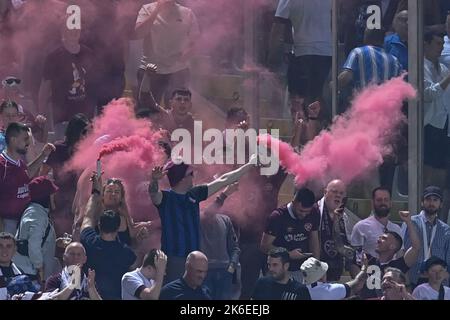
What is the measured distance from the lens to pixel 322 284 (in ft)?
36.9

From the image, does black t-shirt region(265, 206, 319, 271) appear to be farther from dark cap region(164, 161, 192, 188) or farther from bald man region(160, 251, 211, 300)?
dark cap region(164, 161, 192, 188)

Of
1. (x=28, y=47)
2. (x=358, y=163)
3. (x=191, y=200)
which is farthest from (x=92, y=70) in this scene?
(x=358, y=163)

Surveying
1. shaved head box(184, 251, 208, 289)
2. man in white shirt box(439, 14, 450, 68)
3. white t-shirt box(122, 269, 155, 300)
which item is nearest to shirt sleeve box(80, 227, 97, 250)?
white t-shirt box(122, 269, 155, 300)

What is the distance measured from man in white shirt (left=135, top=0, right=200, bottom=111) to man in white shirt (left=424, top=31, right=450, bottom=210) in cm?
189

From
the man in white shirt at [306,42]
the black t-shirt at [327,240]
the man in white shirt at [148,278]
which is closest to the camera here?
the man in white shirt at [148,278]

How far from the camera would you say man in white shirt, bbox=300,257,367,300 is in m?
11.2

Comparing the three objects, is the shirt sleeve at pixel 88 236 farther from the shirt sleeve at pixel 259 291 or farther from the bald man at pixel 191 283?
the shirt sleeve at pixel 259 291

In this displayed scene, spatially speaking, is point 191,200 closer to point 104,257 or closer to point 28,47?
point 104,257

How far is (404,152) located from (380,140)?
22cm

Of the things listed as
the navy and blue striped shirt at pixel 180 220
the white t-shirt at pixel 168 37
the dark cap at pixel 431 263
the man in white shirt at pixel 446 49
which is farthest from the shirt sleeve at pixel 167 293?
the man in white shirt at pixel 446 49

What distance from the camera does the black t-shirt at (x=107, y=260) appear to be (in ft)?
36.2

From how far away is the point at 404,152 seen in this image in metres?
11.4

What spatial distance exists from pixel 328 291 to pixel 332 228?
0.50 metres

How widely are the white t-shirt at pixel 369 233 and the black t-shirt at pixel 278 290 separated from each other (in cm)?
58
